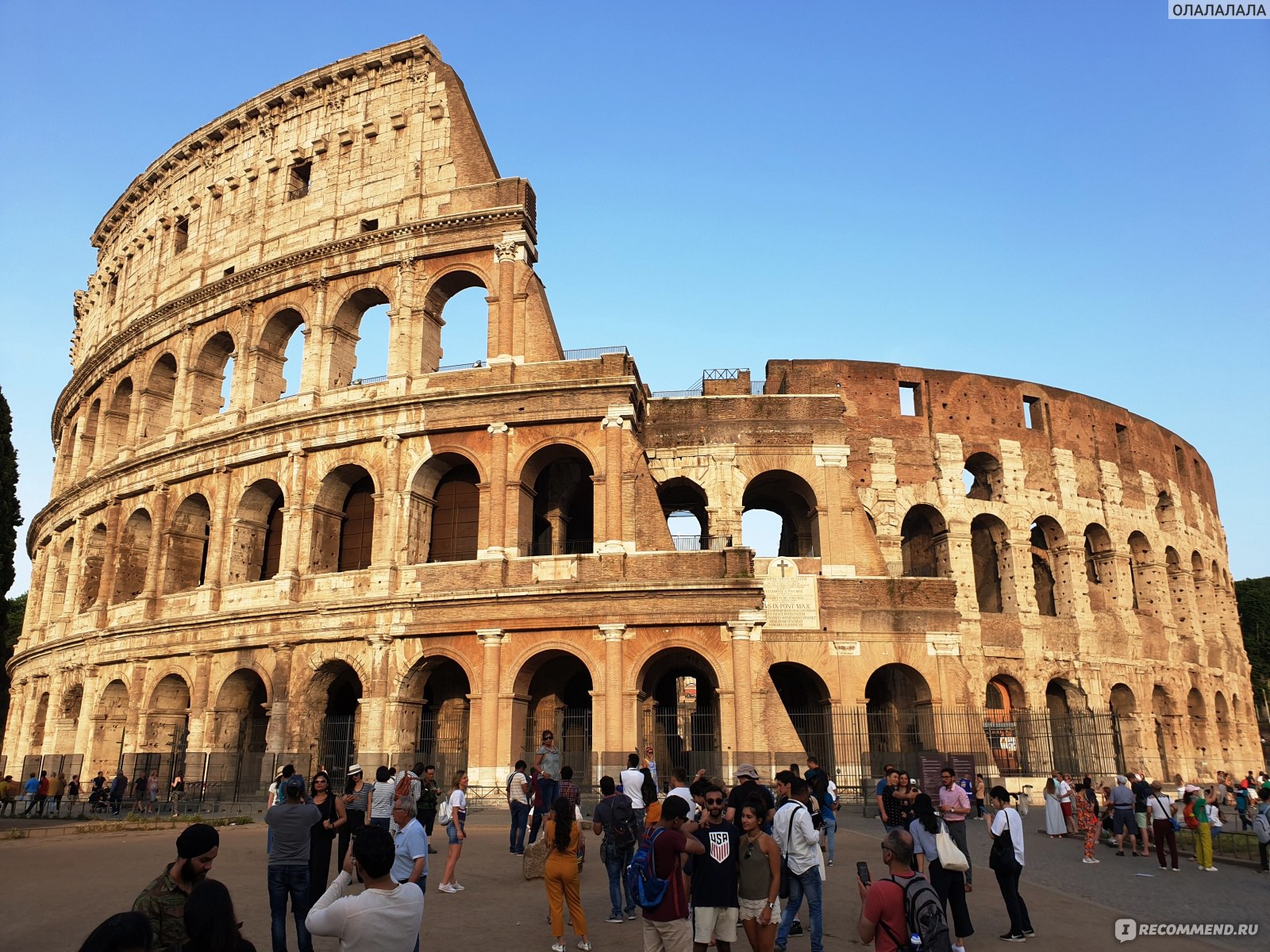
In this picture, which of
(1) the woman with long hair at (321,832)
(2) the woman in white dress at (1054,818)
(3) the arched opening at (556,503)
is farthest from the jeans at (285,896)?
(2) the woman in white dress at (1054,818)

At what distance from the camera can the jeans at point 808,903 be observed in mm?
6859

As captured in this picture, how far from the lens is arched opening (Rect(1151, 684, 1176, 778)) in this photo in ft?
96.3

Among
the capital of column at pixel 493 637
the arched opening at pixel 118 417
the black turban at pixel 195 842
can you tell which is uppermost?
the arched opening at pixel 118 417

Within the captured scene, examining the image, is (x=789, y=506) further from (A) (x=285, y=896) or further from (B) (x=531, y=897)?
(A) (x=285, y=896)

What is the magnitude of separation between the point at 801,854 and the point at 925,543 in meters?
22.7

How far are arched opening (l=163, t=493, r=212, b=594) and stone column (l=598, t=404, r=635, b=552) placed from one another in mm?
11754

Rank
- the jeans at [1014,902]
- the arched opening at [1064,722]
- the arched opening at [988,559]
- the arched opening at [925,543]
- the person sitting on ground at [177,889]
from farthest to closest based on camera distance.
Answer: the arched opening at [988,559], the arched opening at [925,543], the arched opening at [1064,722], the jeans at [1014,902], the person sitting on ground at [177,889]

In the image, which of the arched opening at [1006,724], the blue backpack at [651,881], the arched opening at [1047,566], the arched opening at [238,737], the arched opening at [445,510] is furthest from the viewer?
the arched opening at [1047,566]

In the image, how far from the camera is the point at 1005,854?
7.80 meters

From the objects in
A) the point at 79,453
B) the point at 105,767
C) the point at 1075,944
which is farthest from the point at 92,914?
the point at 79,453

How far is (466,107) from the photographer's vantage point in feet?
79.9

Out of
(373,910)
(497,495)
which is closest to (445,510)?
(497,495)

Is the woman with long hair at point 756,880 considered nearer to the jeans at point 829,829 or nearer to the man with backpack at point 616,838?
the man with backpack at point 616,838

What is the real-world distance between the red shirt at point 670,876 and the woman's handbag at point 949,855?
2.36m
